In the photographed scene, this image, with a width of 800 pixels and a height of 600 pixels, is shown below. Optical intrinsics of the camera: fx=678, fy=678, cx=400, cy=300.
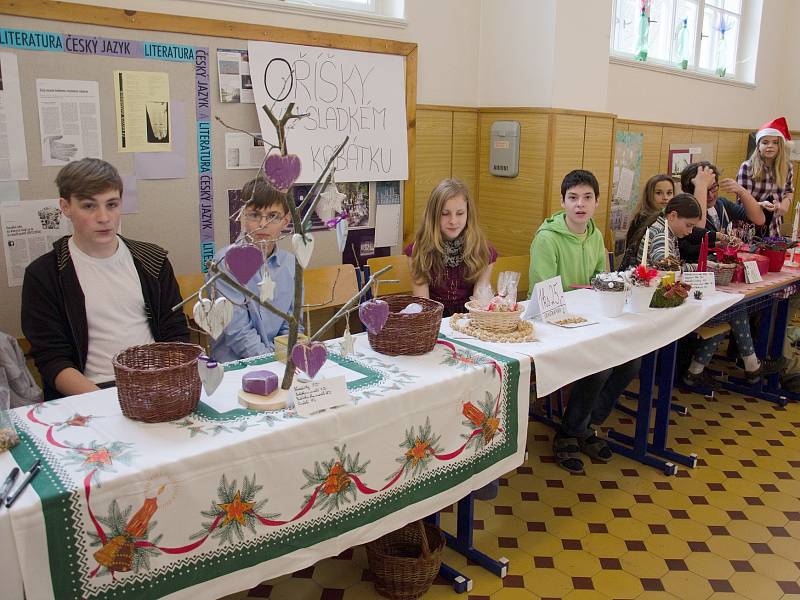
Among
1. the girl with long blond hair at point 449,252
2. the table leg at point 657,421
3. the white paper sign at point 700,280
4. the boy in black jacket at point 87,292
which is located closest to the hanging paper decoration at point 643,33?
the white paper sign at point 700,280

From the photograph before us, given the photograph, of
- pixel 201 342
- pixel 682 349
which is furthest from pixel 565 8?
pixel 201 342

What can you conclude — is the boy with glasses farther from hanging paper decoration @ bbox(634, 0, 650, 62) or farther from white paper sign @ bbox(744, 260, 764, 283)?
hanging paper decoration @ bbox(634, 0, 650, 62)

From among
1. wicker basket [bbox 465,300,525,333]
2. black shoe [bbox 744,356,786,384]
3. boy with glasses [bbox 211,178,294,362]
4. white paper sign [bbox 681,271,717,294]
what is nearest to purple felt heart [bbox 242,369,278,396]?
boy with glasses [bbox 211,178,294,362]

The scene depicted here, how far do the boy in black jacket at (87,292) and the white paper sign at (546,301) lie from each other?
1435mm

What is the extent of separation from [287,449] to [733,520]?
211 cm

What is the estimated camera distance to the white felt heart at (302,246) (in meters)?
1.62

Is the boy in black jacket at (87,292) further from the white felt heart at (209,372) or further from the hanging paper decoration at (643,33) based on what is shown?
the hanging paper decoration at (643,33)

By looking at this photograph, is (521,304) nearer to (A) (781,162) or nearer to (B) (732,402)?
(B) (732,402)

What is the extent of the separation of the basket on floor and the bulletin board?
88.3 inches

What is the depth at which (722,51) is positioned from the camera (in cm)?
656

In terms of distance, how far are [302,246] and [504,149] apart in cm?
298

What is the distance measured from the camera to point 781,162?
5.32 meters

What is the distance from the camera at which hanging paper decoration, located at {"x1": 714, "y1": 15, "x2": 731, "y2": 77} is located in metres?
6.43

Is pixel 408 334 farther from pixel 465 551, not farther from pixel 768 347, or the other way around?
pixel 768 347
